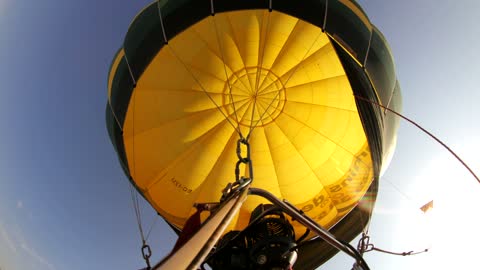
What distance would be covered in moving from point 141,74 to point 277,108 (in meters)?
1.82

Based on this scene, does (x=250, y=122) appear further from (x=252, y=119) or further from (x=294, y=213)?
(x=294, y=213)

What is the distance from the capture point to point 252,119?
15.5 feet

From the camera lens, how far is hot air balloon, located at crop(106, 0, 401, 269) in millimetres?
4324

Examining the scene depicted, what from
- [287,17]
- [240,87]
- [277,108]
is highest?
[287,17]

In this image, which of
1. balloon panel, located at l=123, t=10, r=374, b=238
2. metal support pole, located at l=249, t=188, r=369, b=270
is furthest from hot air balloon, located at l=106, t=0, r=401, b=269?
metal support pole, located at l=249, t=188, r=369, b=270

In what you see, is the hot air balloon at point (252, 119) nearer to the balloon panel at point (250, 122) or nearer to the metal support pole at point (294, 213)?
the balloon panel at point (250, 122)

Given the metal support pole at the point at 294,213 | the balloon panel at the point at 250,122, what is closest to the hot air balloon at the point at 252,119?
the balloon panel at the point at 250,122

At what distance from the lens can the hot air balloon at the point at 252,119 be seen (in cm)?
432

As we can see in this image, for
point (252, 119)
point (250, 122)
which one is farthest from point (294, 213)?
point (250, 122)

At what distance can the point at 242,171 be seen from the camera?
5102 mm

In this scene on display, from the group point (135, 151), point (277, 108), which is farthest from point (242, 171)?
point (135, 151)

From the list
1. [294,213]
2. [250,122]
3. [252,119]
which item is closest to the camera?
[294,213]

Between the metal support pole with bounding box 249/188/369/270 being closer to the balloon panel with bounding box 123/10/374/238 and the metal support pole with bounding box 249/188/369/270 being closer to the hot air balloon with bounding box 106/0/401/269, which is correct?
the hot air balloon with bounding box 106/0/401/269

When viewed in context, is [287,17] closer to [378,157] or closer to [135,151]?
[378,157]
